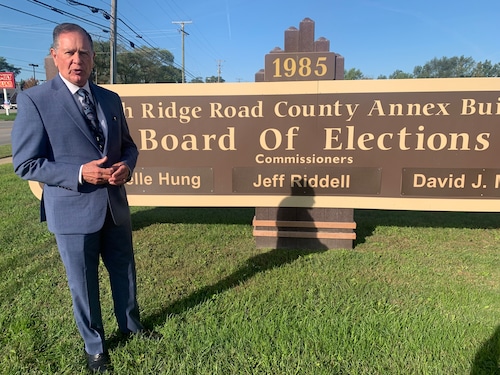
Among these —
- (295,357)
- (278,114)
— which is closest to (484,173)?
(278,114)

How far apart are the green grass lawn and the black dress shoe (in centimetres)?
8

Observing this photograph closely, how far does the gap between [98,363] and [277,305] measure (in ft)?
4.26

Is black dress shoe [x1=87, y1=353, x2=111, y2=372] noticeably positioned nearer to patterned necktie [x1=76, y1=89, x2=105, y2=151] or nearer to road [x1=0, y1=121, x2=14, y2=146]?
patterned necktie [x1=76, y1=89, x2=105, y2=151]

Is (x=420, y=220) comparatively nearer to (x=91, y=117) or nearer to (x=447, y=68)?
(x=91, y=117)

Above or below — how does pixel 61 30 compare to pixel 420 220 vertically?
above

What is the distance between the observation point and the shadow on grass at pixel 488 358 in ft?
6.89

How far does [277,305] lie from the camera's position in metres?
2.82

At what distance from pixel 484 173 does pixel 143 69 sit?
233 feet

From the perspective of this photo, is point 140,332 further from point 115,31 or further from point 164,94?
point 115,31

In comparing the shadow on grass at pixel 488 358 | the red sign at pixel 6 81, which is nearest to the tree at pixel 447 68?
the red sign at pixel 6 81

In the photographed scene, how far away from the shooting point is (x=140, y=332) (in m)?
2.43

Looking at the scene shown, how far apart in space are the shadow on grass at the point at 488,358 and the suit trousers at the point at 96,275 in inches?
82.7

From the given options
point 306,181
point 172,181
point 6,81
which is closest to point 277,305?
point 306,181

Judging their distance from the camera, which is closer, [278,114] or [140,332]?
[140,332]
